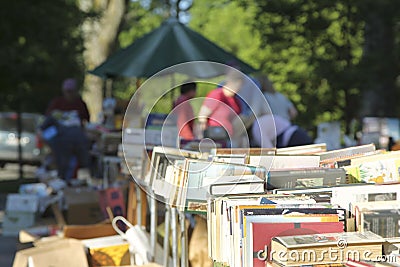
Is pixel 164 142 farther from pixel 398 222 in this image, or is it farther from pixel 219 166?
pixel 398 222

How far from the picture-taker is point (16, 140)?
21.8 m

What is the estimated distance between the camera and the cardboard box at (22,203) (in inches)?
367

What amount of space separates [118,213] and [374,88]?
692 centimetres

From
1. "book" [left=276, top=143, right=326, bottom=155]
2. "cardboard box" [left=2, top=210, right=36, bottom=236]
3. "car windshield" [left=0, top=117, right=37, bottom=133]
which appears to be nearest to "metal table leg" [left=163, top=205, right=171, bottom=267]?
"book" [left=276, top=143, right=326, bottom=155]

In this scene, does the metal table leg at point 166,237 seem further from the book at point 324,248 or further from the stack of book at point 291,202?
the book at point 324,248

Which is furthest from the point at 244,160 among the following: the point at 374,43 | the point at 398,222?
the point at 374,43

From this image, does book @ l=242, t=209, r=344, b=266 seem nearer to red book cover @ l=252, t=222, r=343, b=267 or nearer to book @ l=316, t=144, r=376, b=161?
red book cover @ l=252, t=222, r=343, b=267

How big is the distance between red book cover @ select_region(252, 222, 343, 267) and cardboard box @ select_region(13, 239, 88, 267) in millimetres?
2795

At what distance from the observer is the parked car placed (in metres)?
21.8

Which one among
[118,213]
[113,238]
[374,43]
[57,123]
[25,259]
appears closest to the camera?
[25,259]

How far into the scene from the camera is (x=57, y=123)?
12.1 metres

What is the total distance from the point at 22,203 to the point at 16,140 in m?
12.8

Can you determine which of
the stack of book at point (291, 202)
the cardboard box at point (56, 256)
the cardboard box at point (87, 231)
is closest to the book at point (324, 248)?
the stack of book at point (291, 202)

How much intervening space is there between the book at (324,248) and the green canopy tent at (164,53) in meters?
8.08
